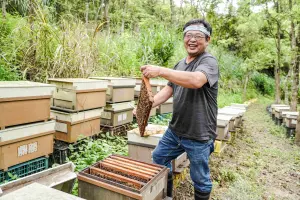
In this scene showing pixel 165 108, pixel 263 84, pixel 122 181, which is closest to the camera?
pixel 122 181

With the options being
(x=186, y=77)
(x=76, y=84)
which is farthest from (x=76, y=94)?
(x=186, y=77)

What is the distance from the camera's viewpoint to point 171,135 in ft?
9.84

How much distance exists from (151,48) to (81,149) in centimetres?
499

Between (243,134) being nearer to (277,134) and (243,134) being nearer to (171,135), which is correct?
(277,134)

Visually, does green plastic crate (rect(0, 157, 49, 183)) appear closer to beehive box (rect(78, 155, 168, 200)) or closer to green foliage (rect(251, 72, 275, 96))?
beehive box (rect(78, 155, 168, 200))

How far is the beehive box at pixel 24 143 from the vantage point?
9.48ft

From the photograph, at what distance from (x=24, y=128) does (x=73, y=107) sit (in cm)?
90

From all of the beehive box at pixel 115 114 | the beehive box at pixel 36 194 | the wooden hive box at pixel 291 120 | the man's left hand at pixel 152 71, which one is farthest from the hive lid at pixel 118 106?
the wooden hive box at pixel 291 120

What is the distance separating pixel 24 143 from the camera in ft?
10.2

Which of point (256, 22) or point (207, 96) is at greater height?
point (256, 22)

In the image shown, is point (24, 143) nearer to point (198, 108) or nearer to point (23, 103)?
point (23, 103)

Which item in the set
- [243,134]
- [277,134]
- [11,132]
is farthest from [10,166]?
[277,134]

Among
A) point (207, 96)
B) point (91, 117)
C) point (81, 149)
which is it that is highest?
point (207, 96)

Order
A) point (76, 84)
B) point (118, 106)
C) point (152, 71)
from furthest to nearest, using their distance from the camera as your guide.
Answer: point (118, 106)
point (76, 84)
point (152, 71)
